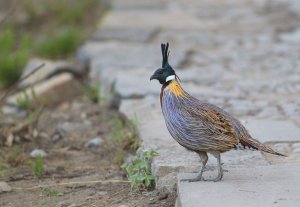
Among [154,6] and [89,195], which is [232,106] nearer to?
[89,195]

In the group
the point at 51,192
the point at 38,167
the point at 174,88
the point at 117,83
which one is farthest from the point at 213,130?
the point at 117,83

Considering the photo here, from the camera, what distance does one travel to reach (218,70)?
6859 millimetres

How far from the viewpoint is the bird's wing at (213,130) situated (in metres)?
3.77

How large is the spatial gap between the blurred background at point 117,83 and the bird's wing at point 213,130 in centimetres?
40

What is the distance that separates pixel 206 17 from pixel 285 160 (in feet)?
18.2

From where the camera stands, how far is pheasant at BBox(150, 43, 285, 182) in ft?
12.4

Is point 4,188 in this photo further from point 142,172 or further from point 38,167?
point 142,172

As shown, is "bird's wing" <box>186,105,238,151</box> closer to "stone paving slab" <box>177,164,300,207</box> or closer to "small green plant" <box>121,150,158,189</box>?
"stone paving slab" <box>177,164,300,207</box>

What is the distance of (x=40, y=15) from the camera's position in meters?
10.7

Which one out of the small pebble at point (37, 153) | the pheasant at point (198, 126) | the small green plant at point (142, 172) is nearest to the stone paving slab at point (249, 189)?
the pheasant at point (198, 126)

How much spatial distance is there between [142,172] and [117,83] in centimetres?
221

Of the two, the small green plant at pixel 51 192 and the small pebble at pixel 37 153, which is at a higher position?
the small pebble at pixel 37 153

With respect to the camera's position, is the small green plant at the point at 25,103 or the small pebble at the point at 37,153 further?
the small green plant at the point at 25,103

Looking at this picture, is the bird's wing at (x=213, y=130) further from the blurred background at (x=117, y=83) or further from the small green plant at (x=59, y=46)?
→ the small green plant at (x=59, y=46)
